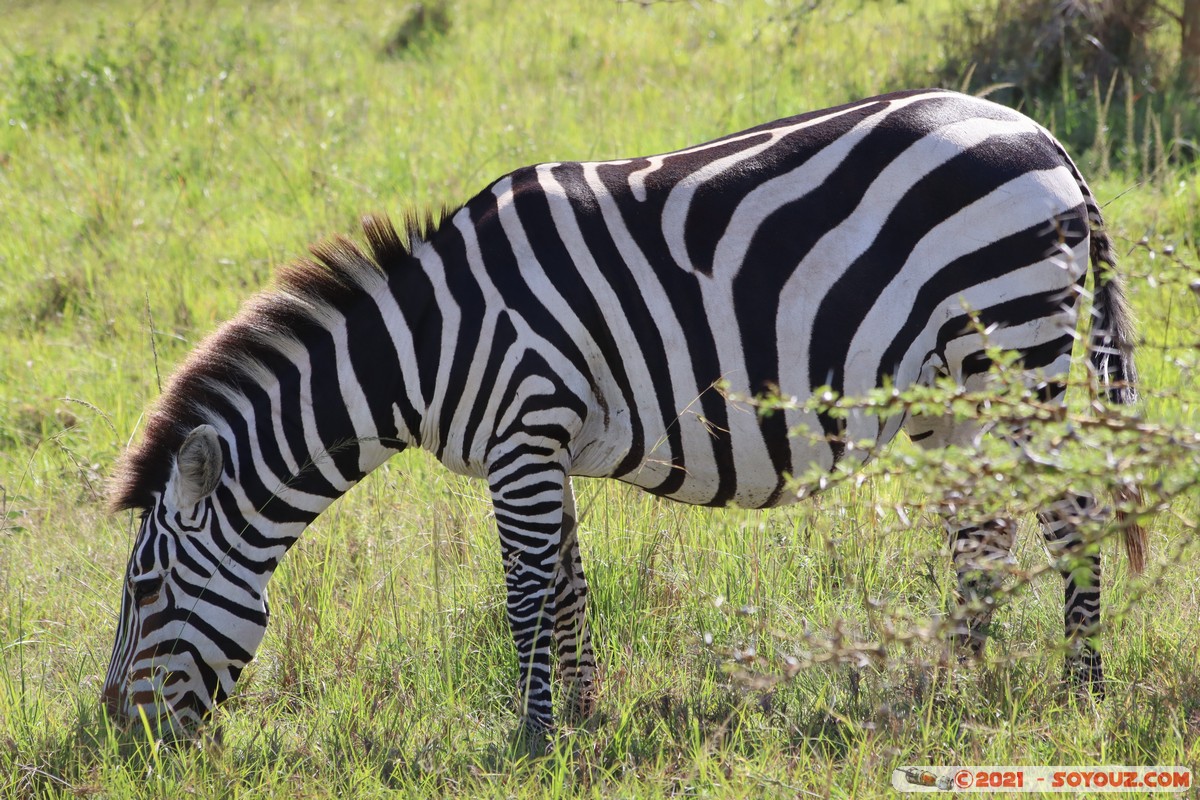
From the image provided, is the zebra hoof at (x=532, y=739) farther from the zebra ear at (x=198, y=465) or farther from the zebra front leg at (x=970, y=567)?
the zebra front leg at (x=970, y=567)

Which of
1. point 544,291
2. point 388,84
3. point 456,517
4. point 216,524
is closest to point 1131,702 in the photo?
point 544,291

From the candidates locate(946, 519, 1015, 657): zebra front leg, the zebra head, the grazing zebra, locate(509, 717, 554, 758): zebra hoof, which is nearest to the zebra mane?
the grazing zebra

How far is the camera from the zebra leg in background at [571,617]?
161 inches

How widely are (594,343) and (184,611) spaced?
1621 mm

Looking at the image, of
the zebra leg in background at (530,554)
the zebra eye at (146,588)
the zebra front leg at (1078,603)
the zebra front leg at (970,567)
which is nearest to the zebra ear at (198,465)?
the zebra eye at (146,588)

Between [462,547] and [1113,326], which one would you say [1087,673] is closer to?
[1113,326]

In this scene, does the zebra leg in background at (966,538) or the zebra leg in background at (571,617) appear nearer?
the zebra leg in background at (966,538)

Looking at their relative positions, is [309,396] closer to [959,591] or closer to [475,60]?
[959,591]

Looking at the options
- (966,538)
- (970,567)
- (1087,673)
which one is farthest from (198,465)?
(1087,673)

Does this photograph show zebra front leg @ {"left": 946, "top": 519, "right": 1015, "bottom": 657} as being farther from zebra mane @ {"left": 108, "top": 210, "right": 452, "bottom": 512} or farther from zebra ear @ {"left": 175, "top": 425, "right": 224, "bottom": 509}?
zebra ear @ {"left": 175, "top": 425, "right": 224, "bottom": 509}

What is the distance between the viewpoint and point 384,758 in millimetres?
3529

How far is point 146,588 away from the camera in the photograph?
3.67 metres

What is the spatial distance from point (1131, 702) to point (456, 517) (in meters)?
2.73

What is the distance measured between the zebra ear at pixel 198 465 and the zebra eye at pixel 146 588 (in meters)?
0.26
